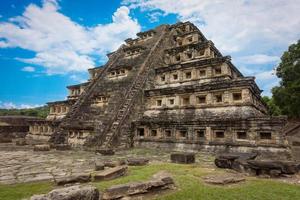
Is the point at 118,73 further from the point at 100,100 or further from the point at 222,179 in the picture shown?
the point at 222,179

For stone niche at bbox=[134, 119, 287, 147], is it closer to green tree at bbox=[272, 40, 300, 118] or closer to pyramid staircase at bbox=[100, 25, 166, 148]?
pyramid staircase at bbox=[100, 25, 166, 148]

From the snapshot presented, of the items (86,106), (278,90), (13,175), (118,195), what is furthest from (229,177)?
(278,90)

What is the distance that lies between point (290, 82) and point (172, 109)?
19342mm

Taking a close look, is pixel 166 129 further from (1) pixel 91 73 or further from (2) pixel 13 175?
(1) pixel 91 73

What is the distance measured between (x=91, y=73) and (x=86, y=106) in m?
9.78

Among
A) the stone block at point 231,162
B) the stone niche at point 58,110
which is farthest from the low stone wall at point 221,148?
the stone niche at point 58,110

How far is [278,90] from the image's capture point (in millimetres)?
28562

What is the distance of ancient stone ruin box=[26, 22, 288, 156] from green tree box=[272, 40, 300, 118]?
36.8ft

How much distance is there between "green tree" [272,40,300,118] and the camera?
2663cm

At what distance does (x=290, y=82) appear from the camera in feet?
90.5

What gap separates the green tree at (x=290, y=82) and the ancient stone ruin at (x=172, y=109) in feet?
36.8

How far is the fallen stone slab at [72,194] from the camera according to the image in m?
4.18

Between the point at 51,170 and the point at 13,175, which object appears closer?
the point at 13,175

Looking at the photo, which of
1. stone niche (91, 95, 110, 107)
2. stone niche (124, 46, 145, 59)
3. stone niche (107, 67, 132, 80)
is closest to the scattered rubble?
stone niche (91, 95, 110, 107)
